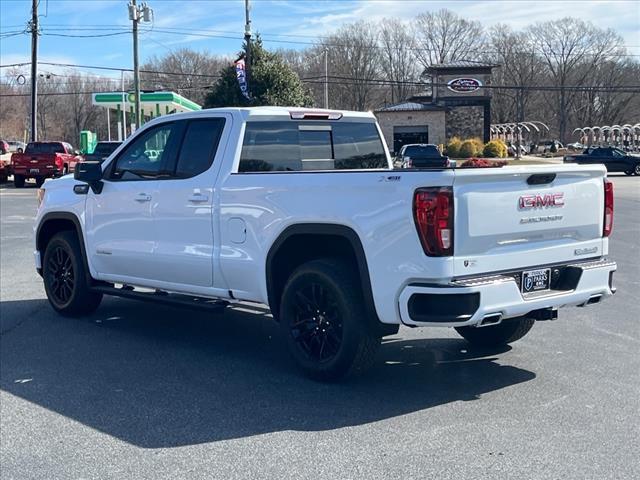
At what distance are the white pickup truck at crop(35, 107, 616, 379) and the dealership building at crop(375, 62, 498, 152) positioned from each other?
50.7 meters

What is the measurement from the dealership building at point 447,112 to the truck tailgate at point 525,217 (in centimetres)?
5206

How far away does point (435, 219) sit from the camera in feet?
16.5

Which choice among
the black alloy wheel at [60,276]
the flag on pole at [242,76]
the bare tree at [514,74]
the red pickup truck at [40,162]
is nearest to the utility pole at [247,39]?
the flag on pole at [242,76]

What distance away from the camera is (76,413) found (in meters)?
5.34

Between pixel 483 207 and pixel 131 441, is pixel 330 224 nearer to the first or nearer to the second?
pixel 483 207

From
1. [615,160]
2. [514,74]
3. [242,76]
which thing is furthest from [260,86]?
[514,74]

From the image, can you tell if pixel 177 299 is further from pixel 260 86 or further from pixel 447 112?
pixel 447 112

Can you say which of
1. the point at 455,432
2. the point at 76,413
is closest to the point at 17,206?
the point at 76,413

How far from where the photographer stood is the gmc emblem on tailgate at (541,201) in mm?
5418

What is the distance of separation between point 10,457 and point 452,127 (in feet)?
185

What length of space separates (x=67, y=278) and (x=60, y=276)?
14 cm

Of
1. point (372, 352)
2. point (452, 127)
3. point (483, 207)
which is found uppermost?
point (452, 127)

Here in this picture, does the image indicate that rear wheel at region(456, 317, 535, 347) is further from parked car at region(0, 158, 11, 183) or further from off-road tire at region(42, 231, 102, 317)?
parked car at region(0, 158, 11, 183)

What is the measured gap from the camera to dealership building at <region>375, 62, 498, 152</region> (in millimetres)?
57688
